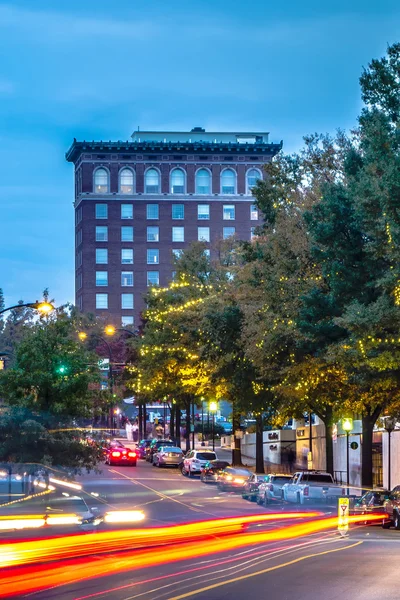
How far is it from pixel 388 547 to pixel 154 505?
16.0 metres

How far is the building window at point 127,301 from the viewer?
129500 mm

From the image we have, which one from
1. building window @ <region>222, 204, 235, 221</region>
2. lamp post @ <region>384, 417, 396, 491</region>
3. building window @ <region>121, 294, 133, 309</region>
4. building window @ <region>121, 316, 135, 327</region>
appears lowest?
lamp post @ <region>384, 417, 396, 491</region>

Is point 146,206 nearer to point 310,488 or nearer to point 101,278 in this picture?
point 101,278

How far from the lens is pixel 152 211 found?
129875mm

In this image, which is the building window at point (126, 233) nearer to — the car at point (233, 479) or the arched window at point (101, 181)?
the arched window at point (101, 181)

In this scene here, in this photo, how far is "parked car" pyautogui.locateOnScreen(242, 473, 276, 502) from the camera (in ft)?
139

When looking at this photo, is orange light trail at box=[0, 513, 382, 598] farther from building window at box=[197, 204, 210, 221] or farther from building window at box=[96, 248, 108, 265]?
building window at box=[197, 204, 210, 221]

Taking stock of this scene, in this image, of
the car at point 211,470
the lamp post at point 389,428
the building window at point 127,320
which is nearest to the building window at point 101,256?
the building window at point 127,320

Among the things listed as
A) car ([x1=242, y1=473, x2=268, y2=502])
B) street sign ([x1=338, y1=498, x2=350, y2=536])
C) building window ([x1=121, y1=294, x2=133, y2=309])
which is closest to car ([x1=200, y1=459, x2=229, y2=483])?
car ([x1=242, y1=473, x2=268, y2=502])

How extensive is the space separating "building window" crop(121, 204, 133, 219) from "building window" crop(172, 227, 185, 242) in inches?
238

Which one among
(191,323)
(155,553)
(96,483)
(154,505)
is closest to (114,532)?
(155,553)

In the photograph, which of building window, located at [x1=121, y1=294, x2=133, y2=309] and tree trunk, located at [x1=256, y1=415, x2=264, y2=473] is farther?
building window, located at [x1=121, y1=294, x2=133, y2=309]

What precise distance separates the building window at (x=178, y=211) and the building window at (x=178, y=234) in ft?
5.19

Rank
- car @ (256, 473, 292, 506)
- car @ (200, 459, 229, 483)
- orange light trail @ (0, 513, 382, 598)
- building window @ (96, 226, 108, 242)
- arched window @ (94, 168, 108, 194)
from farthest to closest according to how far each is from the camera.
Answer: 1. building window @ (96, 226, 108, 242)
2. arched window @ (94, 168, 108, 194)
3. car @ (200, 459, 229, 483)
4. car @ (256, 473, 292, 506)
5. orange light trail @ (0, 513, 382, 598)
